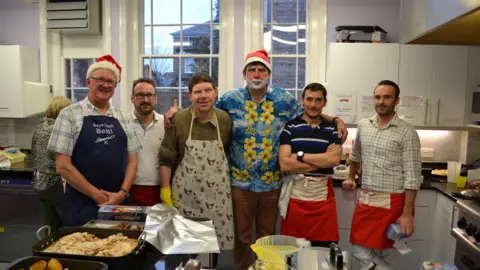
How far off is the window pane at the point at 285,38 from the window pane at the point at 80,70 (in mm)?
1802

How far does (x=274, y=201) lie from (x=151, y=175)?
79cm

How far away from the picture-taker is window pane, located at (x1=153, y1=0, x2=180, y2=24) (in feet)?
12.4

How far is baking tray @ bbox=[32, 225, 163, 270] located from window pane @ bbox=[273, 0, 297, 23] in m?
2.76

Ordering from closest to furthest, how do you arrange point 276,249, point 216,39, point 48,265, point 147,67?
point 48,265 < point 276,249 < point 216,39 < point 147,67

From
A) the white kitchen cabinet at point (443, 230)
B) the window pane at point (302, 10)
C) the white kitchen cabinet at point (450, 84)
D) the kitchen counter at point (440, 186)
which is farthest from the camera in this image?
the window pane at point (302, 10)

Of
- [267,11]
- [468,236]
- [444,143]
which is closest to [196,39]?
[267,11]

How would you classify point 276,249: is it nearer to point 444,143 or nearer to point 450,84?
point 450,84

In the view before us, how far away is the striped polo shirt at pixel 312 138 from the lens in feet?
7.59

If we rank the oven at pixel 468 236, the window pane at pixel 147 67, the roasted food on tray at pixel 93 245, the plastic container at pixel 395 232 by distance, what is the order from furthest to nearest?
the window pane at pixel 147 67 < the plastic container at pixel 395 232 < the oven at pixel 468 236 < the roasted food on tray at pixel 93 245

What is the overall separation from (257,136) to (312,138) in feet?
1.08

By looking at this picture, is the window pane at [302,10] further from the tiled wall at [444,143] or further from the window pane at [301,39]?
the tiled wall at [444,143]

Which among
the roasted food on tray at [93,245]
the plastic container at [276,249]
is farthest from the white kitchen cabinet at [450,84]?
the roasted food on tray at [93,245]

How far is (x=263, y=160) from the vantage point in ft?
7.84

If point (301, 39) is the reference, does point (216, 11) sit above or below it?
above
